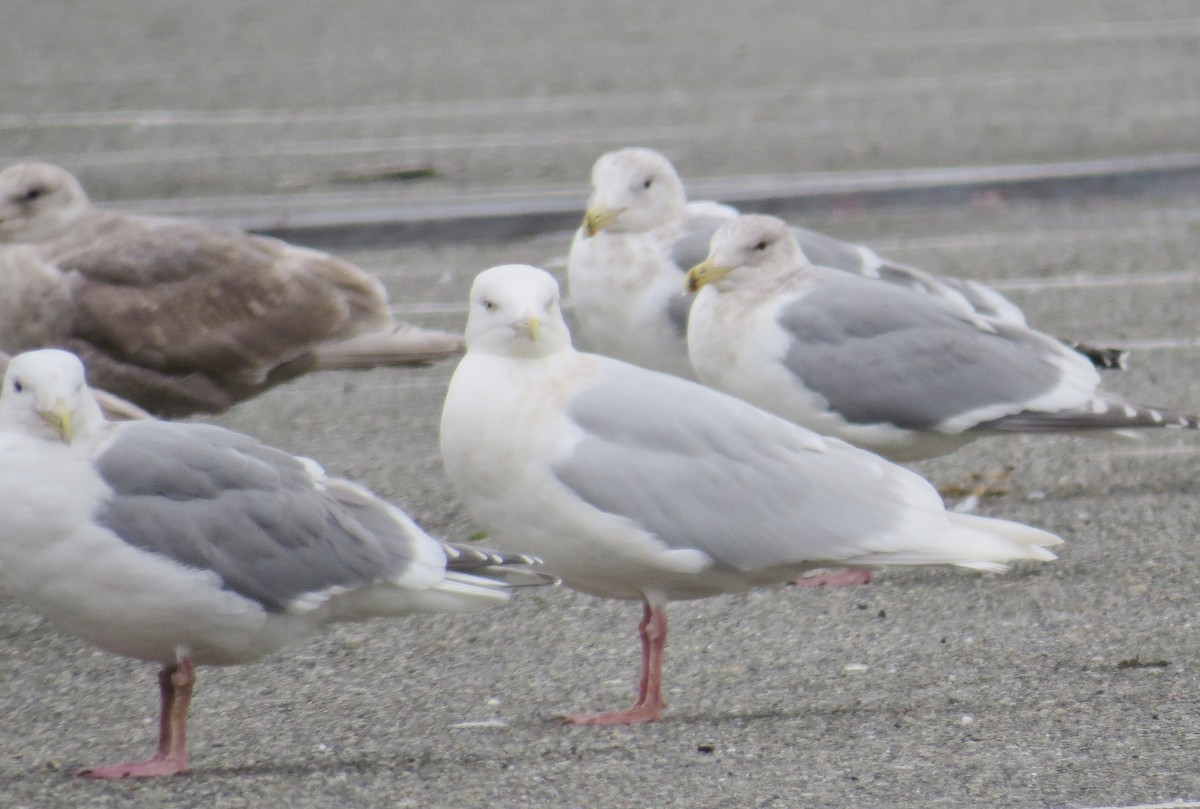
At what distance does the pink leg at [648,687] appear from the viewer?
4672 millimetres

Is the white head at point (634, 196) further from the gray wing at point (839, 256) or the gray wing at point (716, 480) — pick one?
the gray wing at point (716, 480)

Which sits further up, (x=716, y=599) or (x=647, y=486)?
(x=647, y=486)

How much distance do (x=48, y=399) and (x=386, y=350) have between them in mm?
3246

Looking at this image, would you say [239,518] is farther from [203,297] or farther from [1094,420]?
[1094,420]

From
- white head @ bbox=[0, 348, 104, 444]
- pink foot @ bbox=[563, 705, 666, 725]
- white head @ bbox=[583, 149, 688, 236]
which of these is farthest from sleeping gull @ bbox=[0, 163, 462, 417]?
pink foot @ bbox=[563, 705, 666, 725]

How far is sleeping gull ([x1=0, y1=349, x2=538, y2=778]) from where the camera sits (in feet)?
13.7

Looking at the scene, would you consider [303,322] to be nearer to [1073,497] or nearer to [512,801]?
[1073,497]

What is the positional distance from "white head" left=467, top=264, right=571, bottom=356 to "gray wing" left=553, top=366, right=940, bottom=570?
7.4 inches

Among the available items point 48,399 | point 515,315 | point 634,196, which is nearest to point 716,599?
point 515,315

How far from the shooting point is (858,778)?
4.20 metres

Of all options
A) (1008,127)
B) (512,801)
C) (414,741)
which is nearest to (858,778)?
(512,801)

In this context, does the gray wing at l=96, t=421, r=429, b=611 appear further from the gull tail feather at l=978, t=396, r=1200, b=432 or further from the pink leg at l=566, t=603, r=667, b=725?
the gull tail feather at l=978, t=396, r=1200, b=432

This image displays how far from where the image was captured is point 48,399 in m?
4.27

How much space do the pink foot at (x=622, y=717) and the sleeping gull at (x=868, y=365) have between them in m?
1.78
